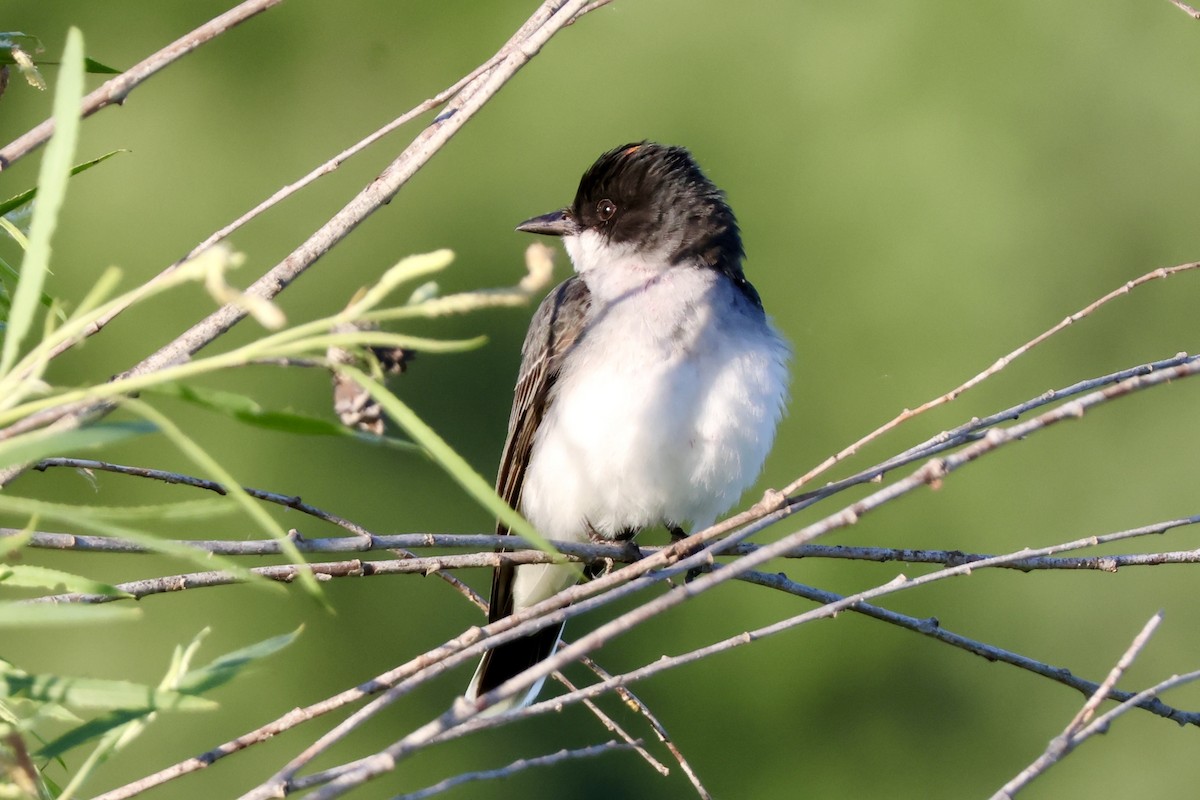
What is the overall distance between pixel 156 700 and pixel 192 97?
35.6ft

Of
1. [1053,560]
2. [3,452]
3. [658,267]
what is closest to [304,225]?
[658,267]

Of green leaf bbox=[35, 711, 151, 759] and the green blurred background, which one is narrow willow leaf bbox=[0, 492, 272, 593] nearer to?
green leaf bbox=[35, 711, 151, 759]

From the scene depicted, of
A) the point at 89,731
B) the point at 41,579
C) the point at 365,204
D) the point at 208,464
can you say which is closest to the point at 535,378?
the point at 365,204

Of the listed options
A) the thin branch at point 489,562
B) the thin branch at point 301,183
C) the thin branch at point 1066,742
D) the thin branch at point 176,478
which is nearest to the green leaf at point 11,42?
the thin branch at point 301,183

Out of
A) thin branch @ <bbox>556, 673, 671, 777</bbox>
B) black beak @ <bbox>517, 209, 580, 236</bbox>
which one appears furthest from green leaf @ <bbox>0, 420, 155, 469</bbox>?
black beak @ <bbox>517, 209, 580, 236</bbox>

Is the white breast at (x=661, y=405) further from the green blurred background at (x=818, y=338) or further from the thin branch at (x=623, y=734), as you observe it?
the green blurred background at (x=818, y=338)

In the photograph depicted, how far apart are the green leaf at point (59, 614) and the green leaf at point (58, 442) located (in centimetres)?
15

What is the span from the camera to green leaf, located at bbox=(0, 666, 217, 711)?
1435mm

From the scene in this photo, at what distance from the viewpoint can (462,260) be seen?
10.2 m

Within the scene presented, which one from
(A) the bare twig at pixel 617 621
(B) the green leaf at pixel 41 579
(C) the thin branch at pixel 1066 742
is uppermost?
(B) the green leaf at pixel 41 579

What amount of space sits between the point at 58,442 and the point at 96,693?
348 mm

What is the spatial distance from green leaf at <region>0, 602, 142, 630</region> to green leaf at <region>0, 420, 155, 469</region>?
0.48 ft

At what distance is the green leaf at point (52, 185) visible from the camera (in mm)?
1293

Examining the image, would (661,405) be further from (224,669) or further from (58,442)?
(58,442)
